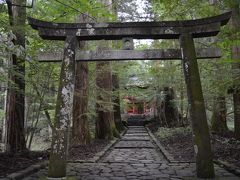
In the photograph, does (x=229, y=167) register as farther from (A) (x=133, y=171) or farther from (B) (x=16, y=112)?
(B) (x=16, y=112)

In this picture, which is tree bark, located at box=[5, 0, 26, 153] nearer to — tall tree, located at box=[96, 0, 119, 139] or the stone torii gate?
the stone torii gate

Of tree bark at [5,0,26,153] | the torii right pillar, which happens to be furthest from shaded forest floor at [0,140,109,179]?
the torii right pillar

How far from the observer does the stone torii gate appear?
6.79 m

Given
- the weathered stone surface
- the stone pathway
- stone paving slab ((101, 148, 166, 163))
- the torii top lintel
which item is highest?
the torii top lintel

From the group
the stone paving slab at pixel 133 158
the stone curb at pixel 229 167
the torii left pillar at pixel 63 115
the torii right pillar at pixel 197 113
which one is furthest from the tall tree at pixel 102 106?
the torii right pillar at pixel 197 113

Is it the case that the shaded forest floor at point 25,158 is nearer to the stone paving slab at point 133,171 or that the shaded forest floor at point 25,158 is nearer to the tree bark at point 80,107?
the stone paving slab at point 133,171

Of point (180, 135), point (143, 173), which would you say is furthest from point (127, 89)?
point (143, 173)

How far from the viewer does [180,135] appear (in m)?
17.0

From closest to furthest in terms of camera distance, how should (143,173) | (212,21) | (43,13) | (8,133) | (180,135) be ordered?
(212,21) → (143,173) → (8,133) → (43,13) → (180,135)

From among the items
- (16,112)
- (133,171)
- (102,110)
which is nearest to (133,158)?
(133,171)

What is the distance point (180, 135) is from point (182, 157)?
22.6ft

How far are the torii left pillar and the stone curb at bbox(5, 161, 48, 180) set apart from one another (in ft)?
2.35

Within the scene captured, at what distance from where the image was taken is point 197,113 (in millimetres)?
6746

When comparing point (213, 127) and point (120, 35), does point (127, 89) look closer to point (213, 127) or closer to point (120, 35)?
point (213, 127)
